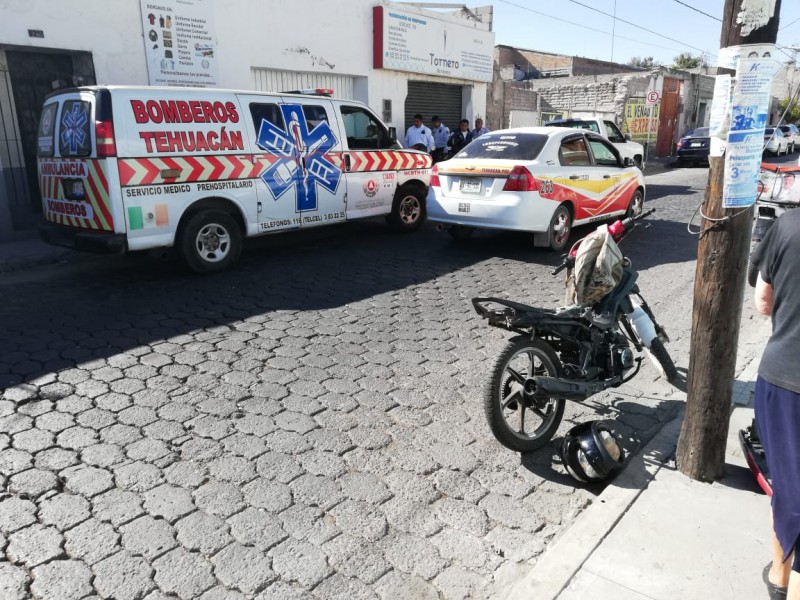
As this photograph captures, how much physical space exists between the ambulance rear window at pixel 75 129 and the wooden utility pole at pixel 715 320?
6018 mm

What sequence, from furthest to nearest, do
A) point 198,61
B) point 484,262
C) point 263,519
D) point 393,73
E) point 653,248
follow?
point 393,73 → point 198,61 → point 653,248 → point 484,262 → point 263,519

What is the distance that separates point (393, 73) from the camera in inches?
602

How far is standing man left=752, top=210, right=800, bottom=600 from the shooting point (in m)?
2.29

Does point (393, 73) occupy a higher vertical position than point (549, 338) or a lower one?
higher

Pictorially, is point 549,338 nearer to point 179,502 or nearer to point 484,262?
point 179,502

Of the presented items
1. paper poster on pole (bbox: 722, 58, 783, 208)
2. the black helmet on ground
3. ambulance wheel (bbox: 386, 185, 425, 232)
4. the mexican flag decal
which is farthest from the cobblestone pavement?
ambulance wheel (bbox: 386, 185, 425, 232)

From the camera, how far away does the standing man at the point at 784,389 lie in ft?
7.51

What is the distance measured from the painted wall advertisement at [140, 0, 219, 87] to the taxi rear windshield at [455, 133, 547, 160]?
5.34m

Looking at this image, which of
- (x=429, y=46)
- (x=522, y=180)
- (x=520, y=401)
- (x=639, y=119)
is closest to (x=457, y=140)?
(x=429, y=46)

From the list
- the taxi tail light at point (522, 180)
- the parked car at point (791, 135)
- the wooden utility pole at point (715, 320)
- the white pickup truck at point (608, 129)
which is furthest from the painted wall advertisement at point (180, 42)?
the parked car at point (791, 135)

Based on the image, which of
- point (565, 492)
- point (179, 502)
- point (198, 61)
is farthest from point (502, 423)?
point (198, 61)

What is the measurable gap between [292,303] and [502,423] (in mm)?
3461

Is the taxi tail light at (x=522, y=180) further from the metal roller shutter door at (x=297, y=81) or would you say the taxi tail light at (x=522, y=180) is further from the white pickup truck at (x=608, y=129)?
the white pickup truck at (x=608, y=129)

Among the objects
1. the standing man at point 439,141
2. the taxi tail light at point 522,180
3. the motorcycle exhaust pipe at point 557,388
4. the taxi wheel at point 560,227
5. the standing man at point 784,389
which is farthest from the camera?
the standing man at point 439,141
